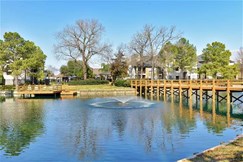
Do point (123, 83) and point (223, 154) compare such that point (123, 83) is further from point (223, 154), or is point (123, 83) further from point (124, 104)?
point (223, 154)

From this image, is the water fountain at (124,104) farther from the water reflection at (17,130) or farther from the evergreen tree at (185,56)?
the evergreen tree at (185,56)

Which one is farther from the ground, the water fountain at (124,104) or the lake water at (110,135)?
the water fountain at (124,104)

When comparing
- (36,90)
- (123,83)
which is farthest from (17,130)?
(123,83)

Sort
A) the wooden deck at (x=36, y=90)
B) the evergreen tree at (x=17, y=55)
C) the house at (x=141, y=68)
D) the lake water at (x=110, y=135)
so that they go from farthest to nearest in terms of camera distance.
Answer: the house at (x=141, y=68), the evergreen tree at (x=17, y=55), the wooden deck at (x=36, y=90), the lake water at (x=110, y=135)

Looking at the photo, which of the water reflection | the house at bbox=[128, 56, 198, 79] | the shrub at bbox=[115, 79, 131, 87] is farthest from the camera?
the house at bbox=[128, 56, 198, 79]

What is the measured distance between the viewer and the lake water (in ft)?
40.5

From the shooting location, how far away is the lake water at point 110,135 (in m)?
12.3

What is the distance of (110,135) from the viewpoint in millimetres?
15867

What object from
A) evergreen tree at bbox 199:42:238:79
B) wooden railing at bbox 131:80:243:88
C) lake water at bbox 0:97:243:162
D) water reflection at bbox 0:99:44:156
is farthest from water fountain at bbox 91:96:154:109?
evergreen tree at bbox 199:42:238:79

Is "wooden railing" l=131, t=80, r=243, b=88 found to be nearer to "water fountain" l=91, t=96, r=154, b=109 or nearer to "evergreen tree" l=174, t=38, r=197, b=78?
A: "water fountain" l=91, t=96, r=154, b=109

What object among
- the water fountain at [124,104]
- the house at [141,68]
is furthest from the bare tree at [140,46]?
the water fountain at [124,104]

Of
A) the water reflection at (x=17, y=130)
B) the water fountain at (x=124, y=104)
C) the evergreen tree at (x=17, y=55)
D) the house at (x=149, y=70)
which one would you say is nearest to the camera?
the water reflection at (x=17, y=130)

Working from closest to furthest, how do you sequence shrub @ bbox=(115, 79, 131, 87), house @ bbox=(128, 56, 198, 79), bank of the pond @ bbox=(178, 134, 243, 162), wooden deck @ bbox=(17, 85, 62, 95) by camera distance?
bank of the pond @ bbox=(178, 134, 243, 162) < wooden deck @ bbox=(17, 85, 62, 95) < shrub @ bbox=(115, 79, 131, 87) < house @ bbox=(128, 56, 198, 79)

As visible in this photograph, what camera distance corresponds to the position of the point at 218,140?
1482cm
